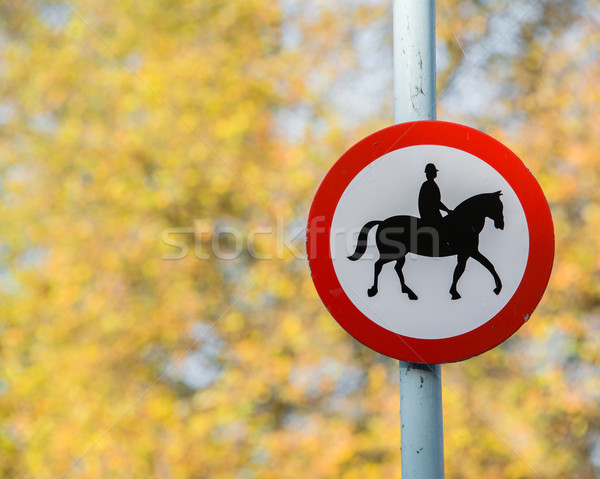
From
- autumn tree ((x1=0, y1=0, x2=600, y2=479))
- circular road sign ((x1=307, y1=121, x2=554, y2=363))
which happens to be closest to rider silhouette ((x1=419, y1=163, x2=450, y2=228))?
circular road sign ((x1=307, y1=121, x2=554, y2=363))

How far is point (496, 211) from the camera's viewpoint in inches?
54.1

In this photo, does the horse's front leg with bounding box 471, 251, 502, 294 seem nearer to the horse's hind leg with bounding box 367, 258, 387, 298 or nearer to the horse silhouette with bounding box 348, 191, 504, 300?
the horse silhouette with bounding box 348, 191, 504, 300

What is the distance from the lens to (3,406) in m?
4.16

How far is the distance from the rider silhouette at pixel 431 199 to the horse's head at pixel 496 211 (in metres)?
0.10

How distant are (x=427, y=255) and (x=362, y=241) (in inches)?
5.9

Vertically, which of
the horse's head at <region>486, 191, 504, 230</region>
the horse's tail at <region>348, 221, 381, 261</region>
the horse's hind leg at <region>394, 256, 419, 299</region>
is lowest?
the horse's hind leg at <region>394, 256, 419, 299</region>

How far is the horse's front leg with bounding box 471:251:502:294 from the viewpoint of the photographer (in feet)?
4.42

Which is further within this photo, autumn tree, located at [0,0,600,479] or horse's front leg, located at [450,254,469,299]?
autumn tree, located at [0,0,600,479]

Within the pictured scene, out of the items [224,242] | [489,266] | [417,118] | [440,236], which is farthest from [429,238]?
[224,242]

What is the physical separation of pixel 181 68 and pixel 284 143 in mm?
870

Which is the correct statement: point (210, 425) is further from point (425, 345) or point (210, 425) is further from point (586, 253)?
point (425, 345)

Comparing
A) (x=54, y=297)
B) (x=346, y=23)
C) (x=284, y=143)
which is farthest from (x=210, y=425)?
(x=346, y=23)

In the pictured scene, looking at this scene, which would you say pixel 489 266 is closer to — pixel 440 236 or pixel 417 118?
pixel 440 236

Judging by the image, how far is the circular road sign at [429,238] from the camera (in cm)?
133
